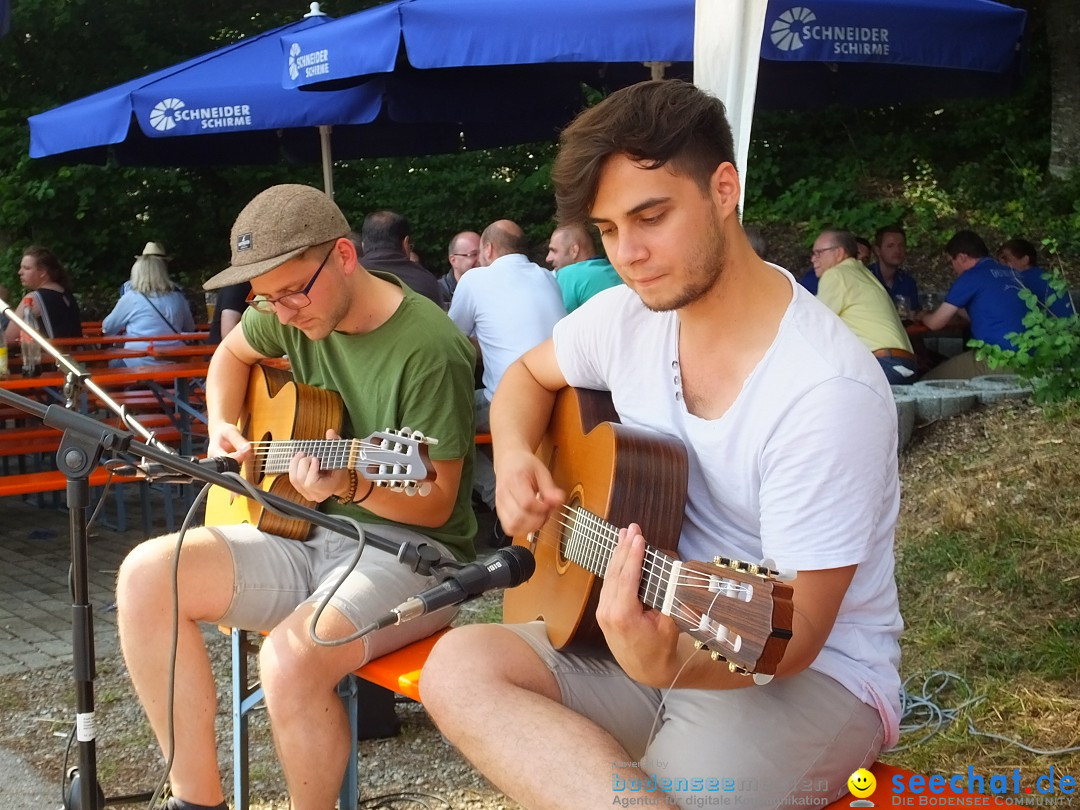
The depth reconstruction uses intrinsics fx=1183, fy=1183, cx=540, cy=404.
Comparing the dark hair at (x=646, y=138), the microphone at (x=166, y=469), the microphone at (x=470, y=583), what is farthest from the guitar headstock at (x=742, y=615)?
the microphone at (x=166, y=469)

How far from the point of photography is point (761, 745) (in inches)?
76.4

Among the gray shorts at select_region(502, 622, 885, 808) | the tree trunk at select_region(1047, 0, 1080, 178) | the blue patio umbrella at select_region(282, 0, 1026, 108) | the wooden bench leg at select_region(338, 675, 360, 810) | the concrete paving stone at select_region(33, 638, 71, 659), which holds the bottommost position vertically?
the concrete paving stone at select_region(33, 638, 71, 659)

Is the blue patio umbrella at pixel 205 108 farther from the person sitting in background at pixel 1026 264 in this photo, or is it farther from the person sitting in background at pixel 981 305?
the person sitting in background at pixel 1026 264

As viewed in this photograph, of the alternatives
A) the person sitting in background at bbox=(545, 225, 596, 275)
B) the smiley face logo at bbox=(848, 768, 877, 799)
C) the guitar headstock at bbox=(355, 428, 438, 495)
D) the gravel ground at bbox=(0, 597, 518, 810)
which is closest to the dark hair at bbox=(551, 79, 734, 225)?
the guitar headstock at bbox=(355, 428, 438, 495)

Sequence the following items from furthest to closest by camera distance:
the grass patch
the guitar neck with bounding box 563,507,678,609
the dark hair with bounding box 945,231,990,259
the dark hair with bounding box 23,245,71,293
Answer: the dark hair with bounding box 23,245,71,293
the dark hair with bounding box 945,231,990,259
the grass patch
the guitar neck with bounding box 563,507,678,609

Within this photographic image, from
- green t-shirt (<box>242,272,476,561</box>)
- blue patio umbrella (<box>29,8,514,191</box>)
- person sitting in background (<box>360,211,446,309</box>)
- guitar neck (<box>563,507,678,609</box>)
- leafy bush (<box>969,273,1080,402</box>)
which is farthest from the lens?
blue patio umbrella (<box>29,8,514,191</box>)

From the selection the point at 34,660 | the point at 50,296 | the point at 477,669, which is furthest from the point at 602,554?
the point at 50,296

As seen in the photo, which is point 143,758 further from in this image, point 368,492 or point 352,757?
point 368,492

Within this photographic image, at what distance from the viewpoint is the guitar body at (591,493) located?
7.13 ft

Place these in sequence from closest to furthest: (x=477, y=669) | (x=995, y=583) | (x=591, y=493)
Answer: (x=477, y=669), (x=591, y=493), (x=995, y=583)

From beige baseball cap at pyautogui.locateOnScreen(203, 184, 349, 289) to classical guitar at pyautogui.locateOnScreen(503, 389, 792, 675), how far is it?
762 millimetres

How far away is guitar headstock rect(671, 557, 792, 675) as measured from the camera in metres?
1.64

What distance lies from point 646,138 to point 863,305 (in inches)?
197

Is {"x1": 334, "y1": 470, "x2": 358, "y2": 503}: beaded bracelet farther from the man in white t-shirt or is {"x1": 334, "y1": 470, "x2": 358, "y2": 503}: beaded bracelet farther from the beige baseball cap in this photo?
the man in white t-shirt
